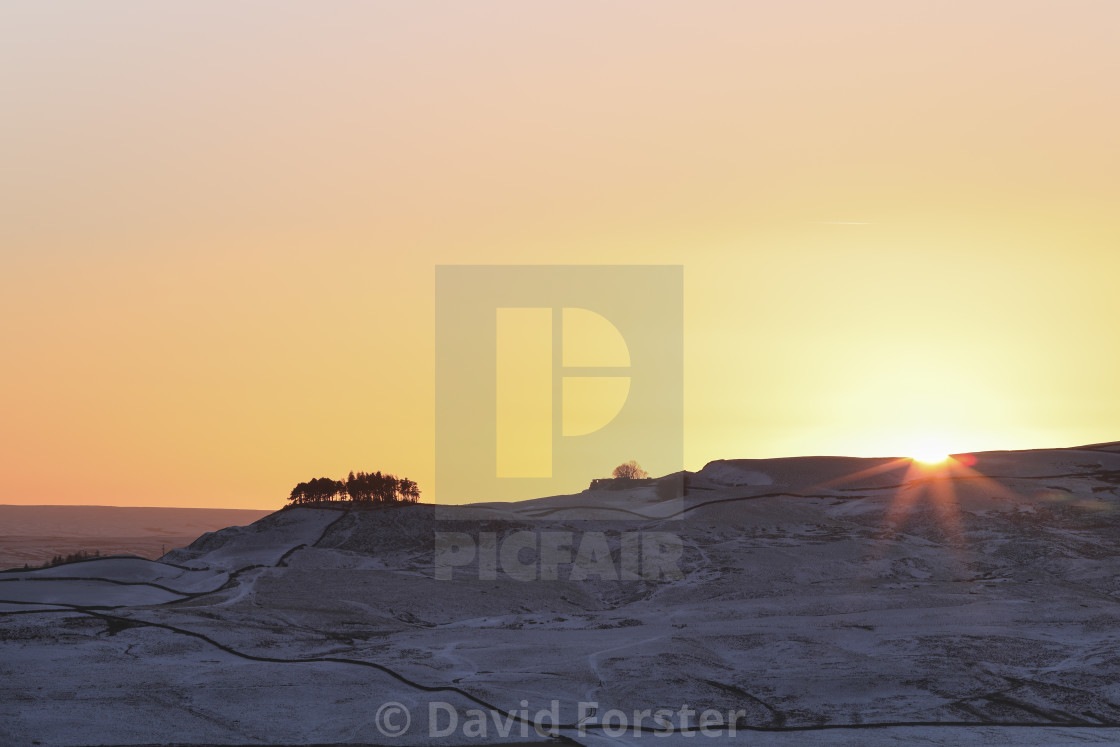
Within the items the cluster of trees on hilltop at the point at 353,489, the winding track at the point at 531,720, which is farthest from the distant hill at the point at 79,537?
the winding track at the point at 531,720

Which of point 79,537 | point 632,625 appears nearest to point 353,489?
point 632,625

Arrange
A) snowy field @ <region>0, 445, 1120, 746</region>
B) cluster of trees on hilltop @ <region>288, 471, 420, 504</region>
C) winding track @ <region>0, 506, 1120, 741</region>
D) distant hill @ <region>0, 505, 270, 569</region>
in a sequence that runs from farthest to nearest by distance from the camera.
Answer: distant hill @ <region>0, 505, 270, 569</region> → cluster of trees on hilltop @ <region>288, 471, 420, 504</region> → snowy field @ <region>0, 445, 1120, 746</region> → winding track @ <region>0, 506, 1120, 741</region>

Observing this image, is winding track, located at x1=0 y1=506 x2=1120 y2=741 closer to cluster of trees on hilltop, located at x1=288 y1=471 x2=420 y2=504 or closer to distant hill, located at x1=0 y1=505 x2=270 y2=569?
cluster of trees on hilltop, located at x1=288 y1=471 x2=420 y2=504

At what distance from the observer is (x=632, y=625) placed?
128 ft

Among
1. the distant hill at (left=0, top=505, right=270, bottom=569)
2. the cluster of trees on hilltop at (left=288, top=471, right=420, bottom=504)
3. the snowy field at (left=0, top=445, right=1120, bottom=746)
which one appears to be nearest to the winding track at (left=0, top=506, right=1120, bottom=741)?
the snowy field at (left=0, top=445, right=1120, bottom=746)

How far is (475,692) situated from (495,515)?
25229 millimetres

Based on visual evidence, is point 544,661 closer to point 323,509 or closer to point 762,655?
point 762,655

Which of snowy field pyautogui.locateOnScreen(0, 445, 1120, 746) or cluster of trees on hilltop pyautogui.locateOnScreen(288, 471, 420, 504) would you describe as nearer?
snowy field pyautogui.locateOnScreen(0, 445, 1120, 746)

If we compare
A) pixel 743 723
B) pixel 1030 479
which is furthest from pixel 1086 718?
pixel 1030 479

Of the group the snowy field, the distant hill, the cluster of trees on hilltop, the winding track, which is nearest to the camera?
the winding track

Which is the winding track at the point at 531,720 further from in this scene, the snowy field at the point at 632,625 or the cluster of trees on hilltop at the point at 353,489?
the cluster of trees on hilltop at the point at 353,489

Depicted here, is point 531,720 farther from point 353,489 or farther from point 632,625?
point 353,489

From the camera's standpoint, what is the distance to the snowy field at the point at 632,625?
26.3 metres

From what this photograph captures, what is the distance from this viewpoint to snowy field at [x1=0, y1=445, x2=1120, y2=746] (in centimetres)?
2634
